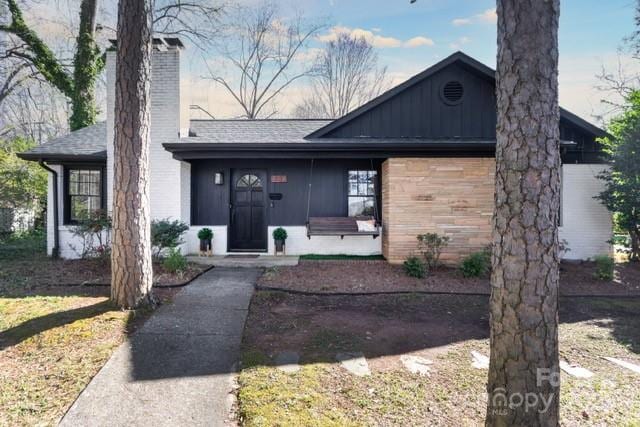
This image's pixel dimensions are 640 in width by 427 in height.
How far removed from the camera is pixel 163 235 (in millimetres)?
7254

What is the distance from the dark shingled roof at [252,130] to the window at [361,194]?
1.71 metres

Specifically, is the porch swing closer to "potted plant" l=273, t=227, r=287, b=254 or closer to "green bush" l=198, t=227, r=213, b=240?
"potted plant" l=273, t=227, r=287, b=254

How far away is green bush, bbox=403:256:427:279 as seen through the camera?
661 cm

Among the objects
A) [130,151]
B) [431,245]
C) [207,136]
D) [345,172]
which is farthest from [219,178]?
[431,245]

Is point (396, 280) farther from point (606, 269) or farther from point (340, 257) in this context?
point (606, 269)

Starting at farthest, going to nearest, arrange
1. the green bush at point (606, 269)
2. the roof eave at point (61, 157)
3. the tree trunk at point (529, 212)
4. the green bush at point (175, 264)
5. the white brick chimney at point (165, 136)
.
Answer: the white brick chimney at point (165, 136)
the roof eave at point (61, 157)
the green bush at point (606, 269)
the green bush at point (175, 264)
the tree trunk at point (529, 212)

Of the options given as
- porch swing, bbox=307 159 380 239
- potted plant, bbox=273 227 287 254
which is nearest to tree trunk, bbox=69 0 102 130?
potted plant, bbox=273 227 287 254

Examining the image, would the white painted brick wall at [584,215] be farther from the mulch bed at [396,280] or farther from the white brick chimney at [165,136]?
the white brick chimney at [165,136]

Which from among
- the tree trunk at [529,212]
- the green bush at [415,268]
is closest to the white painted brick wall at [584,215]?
the green bush at [415,268]

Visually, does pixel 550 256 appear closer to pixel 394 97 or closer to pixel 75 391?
pixel 75 391

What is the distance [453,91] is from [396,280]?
15.6 ft

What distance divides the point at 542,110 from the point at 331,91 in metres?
22.3

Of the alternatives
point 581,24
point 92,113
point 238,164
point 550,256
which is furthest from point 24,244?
point 581,24

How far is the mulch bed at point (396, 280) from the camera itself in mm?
5922
